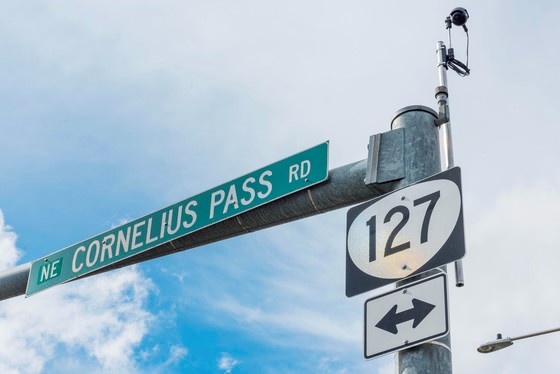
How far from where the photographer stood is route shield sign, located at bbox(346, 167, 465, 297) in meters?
4.33

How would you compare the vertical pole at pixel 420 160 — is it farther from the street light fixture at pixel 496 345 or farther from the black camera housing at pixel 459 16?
the street light fixture at pixel 496 345

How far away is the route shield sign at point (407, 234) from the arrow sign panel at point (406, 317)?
0.39 feet

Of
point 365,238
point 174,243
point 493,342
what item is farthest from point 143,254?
point 493,342

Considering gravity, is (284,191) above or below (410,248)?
above

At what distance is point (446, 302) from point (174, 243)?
2.84 meters

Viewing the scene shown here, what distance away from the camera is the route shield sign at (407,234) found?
4332 mm

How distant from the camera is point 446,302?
13.5ft

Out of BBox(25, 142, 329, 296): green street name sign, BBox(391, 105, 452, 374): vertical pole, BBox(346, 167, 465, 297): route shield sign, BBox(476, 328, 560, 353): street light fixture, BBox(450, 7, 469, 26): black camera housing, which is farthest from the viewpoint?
BBox(476, 328, 560, 353): street light fixture

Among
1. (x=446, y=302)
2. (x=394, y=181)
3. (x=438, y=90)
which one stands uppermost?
(x=438, y=90)

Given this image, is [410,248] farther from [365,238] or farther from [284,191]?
[284,191]

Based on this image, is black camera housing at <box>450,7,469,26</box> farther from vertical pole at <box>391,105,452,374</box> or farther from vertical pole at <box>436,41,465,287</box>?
vertical pole at <box>391,105,452,374</box>

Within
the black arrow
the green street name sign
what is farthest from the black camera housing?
the black arrow

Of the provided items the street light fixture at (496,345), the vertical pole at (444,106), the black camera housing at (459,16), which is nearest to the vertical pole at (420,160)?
the vertical pole at (444,106)

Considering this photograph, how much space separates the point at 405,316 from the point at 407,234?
504mm
